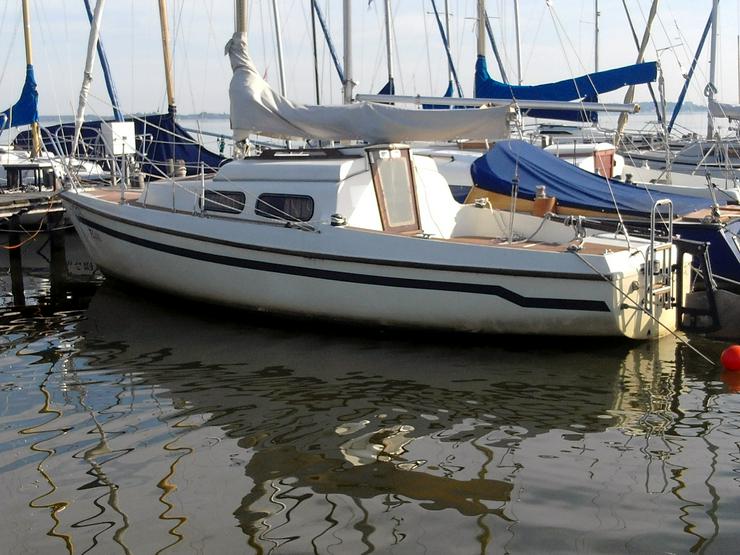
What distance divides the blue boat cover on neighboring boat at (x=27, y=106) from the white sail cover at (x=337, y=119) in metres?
10.4

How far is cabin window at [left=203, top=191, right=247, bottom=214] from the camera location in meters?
12.0

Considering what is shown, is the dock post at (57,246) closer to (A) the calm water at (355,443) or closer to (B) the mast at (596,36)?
(A) the calm water at (355,443)

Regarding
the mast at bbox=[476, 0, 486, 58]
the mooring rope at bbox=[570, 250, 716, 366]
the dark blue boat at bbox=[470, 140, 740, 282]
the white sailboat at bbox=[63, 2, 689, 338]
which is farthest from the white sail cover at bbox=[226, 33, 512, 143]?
the mast at bbox=[476, 0, 486, 58]

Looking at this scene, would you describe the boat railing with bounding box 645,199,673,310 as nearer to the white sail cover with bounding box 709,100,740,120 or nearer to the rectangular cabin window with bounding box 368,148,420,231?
the rectangular cabin window with bounding box 368,148,420,231

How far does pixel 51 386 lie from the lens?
9.56 meters

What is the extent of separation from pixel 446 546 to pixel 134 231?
8248 mm

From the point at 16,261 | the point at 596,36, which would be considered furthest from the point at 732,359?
the point at 596,36

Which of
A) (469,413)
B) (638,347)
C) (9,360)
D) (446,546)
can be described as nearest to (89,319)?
(9,360)

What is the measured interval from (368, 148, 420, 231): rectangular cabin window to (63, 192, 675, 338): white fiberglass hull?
38.7 inches

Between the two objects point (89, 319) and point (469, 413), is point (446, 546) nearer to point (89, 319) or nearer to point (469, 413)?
point (469, 413)

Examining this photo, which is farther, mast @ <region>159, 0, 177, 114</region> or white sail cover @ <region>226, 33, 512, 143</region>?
mast @ <region>159, 0, 177, 114</region>

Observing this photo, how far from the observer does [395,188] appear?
1195cm

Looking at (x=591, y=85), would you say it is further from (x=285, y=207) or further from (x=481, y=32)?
(x=285, y=207)

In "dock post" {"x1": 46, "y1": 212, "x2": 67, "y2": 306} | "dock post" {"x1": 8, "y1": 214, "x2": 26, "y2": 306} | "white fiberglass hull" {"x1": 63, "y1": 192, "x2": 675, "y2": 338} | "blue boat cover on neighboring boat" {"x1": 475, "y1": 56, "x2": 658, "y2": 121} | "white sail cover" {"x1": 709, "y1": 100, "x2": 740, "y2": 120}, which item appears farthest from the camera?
"white sail cover" {"x1": 709, "y1": 100, "x2": 740, "y2": 120}
